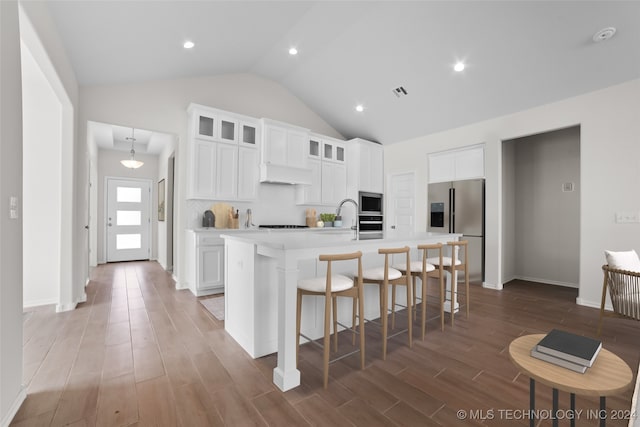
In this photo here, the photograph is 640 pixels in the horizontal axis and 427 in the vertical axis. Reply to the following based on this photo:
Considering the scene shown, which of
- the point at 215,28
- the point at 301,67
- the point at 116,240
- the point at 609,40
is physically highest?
the point at 301,67

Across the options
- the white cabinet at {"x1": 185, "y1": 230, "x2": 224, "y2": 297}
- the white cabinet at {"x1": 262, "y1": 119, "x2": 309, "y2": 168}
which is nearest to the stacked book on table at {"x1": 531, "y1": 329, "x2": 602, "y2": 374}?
the white cabinet at {"x1": 185, "y1": 230, "x2": 224, "y2": 297}

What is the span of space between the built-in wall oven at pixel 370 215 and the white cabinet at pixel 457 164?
4.32 feet

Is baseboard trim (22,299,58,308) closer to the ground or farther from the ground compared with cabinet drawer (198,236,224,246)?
closer to the ground

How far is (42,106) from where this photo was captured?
338 centimetres

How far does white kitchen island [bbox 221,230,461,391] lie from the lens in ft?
6.05

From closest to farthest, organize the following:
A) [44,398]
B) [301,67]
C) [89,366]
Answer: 1. [44,398]
2. [89,366]
3. [301,67]

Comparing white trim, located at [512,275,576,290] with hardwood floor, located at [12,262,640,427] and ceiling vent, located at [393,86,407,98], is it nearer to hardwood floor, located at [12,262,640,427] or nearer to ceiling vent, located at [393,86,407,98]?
hardwood floor, located at [12,262,640,427]

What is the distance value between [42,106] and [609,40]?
6.37m

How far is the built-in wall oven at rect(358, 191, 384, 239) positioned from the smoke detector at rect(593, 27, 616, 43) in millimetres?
3980

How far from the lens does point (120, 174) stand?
7016mm

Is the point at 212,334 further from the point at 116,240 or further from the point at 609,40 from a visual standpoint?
the point at 116,240

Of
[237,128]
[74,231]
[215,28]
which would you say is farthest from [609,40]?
[74,231]

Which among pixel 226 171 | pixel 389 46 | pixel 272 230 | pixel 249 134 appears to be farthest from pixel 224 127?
pixel 389 46

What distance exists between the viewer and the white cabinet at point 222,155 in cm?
425
